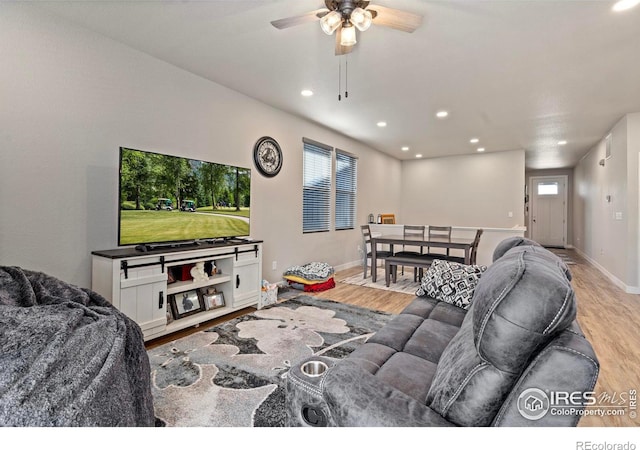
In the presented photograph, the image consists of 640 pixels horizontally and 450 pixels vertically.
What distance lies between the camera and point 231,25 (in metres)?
2.46

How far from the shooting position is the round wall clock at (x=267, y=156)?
4078 mm

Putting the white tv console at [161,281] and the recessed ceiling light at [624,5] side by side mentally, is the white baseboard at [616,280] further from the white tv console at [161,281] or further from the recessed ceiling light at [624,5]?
the white tv console at [161,281]

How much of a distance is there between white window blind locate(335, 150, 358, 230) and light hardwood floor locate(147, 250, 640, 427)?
42.3 inches

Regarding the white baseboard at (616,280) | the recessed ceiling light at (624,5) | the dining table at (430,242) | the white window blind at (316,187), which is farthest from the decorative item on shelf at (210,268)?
the white baseboard at (616,280)

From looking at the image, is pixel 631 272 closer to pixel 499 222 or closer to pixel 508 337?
pixel 499 222

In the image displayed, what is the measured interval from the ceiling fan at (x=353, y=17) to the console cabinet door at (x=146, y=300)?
2167 millimetres

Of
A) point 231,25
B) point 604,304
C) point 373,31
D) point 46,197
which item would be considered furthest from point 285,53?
point 604,304

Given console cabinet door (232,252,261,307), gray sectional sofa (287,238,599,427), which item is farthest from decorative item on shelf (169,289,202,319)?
gray sectional sofa (287,238,599,427)

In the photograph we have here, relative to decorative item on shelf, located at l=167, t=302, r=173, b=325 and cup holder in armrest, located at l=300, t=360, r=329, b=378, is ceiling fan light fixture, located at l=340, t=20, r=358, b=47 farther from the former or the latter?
decorative item on shelf, located at l=167, t=302, r=173, b=325

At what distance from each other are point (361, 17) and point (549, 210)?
10.7 m

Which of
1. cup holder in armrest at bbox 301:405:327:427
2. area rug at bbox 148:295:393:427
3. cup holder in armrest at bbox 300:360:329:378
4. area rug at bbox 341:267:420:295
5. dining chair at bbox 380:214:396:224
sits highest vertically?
dining chair at bbox 380:214:396:224

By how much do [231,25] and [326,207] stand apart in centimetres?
344

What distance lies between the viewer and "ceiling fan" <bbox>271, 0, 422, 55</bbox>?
6.43 ft

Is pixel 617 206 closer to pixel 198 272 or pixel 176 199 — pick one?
pixel 198 272
